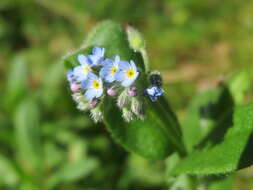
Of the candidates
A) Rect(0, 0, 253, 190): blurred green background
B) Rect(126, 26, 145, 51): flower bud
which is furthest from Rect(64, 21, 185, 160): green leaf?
Rect(0, 0, 253, 190): blurred green background

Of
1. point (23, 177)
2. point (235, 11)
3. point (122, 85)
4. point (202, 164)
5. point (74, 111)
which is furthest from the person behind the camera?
point (235, 11)

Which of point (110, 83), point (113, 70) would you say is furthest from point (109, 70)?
point (110, 83)

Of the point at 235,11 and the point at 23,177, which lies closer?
the point at 23,177

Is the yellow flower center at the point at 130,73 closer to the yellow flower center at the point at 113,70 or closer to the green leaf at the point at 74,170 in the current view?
the yellow flower center at the point at 113,70

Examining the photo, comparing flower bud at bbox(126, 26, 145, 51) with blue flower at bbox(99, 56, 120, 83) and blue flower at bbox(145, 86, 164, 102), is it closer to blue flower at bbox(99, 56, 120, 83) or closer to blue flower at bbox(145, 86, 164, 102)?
blue flower at bbox(99, 56, 120, 83)

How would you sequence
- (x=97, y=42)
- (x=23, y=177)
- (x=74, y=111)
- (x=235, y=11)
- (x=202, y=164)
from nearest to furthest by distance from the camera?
1. (x=202, y=164)
2. (x=97, y=42)
3. (x=23, y=177)
4. (x=74, y=111)
5. (x=235, y=11)

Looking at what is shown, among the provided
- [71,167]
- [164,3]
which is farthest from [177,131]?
[164,3]

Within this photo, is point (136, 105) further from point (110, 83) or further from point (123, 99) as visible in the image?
point (110, 83)

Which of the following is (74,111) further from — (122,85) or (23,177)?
(122,85)
